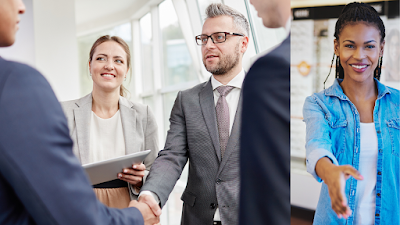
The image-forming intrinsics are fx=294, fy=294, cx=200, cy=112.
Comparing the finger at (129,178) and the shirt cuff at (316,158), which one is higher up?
the shirt cuff at (316,158)

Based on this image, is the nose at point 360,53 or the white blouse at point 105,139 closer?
the nose at point 360,53

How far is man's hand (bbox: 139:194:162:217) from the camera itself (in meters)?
1.44

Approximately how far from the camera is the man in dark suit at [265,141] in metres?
0.82

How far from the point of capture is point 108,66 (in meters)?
1.90

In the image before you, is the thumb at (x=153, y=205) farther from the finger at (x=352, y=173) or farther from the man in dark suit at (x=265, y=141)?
the finger at (x=352, y=173)

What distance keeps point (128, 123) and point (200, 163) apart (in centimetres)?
55

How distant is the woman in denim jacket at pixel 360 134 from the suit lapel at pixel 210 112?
0.66 m

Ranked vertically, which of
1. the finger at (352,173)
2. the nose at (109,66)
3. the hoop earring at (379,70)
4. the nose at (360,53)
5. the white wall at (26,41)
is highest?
the white wall at (26,41)

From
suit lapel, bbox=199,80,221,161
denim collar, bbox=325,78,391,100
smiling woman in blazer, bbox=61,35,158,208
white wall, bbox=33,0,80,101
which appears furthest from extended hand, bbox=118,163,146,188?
white wall, bbox=33,0,80,101

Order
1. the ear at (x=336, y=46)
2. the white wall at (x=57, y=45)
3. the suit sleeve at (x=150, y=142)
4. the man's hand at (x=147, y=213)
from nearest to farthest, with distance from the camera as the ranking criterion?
the ear at (x=336, y=46), the man's hand at (x=147, y=213), the suit sleeve at (x=150, y=142), the white wall at (x=57, y=45)

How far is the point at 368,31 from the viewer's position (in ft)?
3.45

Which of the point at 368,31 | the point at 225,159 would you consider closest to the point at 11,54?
the point at 225,159

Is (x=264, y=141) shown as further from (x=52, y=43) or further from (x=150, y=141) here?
(x=52, y=43)

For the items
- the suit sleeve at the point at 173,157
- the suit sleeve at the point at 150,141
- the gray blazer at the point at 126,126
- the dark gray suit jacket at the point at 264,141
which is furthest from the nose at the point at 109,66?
the dark gray suit jacket at the point at 264,141
